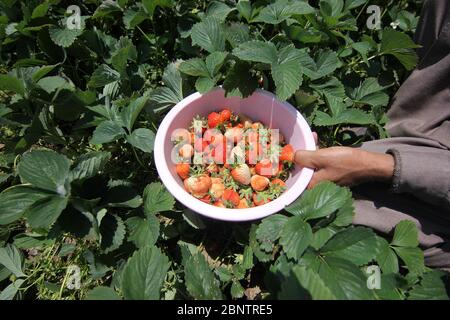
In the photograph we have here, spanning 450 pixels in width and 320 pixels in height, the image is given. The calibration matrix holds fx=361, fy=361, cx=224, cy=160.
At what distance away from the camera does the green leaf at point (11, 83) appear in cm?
117

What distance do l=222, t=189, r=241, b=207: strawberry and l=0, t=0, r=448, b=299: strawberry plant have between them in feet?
0.27

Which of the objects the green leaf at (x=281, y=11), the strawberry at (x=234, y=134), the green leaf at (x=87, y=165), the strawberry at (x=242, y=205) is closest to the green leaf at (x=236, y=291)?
the strawberry at (x=242, y=205)

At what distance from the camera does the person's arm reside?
1075 millimetres

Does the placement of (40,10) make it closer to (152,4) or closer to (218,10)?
(152,4)

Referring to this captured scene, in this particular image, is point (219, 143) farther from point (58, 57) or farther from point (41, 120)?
point (58, 57)

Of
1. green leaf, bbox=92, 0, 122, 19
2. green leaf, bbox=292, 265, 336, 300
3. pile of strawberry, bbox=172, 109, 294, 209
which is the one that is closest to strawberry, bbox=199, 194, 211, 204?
pile of strawberry, bbox=172, 109, 294, 209

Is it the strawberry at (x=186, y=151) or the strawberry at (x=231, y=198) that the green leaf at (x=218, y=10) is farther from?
the strawberry at (x=231, y=198)

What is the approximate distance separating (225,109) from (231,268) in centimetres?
59

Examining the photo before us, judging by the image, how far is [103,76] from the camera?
53.4 inches

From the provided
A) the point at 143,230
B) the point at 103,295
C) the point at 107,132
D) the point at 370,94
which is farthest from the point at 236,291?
the point at 370,94

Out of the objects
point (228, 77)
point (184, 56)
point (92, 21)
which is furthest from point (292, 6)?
point (92, 21)

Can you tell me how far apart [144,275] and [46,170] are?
0.39m

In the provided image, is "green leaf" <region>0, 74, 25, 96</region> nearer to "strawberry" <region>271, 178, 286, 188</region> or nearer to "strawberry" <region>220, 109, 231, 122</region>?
"strawberry" <region>220, 109, 231, 122</region>

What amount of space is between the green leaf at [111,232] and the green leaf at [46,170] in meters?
0.19
